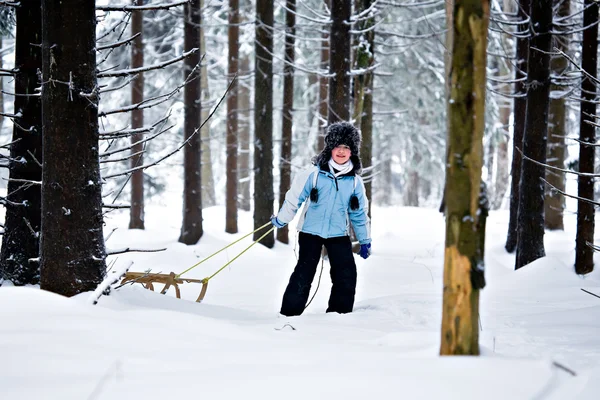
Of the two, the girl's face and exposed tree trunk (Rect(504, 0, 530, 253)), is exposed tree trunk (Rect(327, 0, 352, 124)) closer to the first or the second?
exposed tree trunk (Rect(504, 0, 530, 253))

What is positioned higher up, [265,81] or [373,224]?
[265,81]

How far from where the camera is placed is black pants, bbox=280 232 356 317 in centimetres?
585

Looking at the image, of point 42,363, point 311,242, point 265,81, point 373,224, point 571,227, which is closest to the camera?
point 42,363

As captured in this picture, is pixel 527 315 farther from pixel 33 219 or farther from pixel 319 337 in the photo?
pixel 33 219

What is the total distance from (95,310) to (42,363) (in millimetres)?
1002

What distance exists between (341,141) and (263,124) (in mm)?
8115

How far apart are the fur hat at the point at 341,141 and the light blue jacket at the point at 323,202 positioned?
0.12 metres

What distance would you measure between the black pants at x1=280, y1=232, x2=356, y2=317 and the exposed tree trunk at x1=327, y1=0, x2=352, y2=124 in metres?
5.29

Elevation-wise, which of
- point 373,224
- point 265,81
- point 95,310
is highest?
point 265,81

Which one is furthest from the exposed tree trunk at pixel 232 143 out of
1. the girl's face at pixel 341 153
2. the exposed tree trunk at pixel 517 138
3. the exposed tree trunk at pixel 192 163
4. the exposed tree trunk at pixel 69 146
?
the exposed tree trunk at pixel 69 146

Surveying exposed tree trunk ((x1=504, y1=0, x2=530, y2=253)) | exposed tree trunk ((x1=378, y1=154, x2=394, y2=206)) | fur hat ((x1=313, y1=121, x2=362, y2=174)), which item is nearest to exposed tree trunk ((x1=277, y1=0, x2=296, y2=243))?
exposed tree trunk ((x1=504, y1=0, x2=530, y2=253))

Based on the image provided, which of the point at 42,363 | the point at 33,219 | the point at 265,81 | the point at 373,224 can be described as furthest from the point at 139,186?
the point at 42,363

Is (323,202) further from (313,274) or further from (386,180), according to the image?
(386,180)

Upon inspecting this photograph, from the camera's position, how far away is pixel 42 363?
2.96 metres
